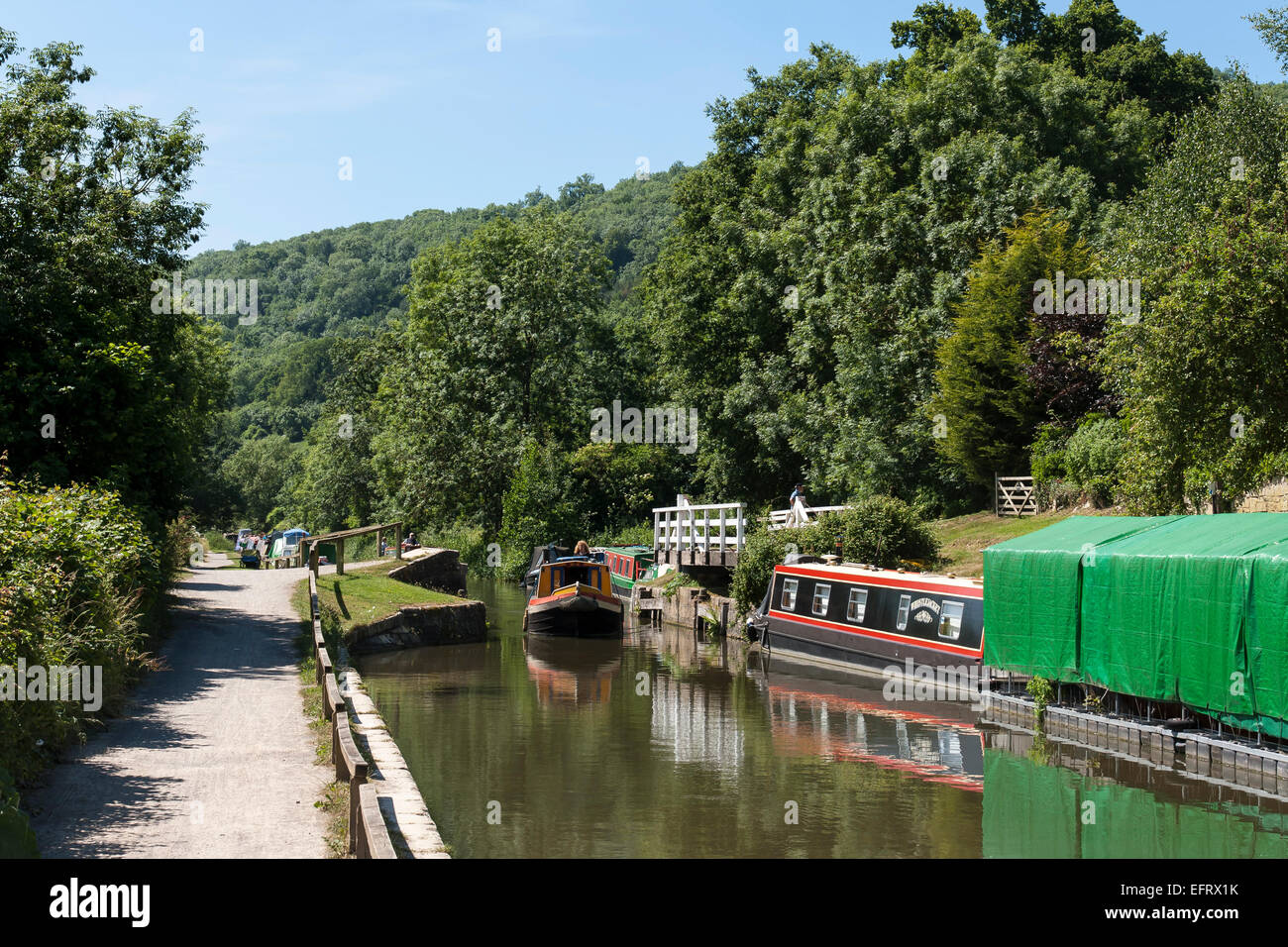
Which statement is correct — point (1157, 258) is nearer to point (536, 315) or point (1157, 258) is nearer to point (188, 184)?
point (188, 184)

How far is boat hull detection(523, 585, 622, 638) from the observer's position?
30.4 metres

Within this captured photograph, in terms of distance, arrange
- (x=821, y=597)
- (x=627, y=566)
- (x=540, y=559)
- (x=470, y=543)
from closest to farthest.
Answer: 1. (x=821, y=597)
2. (x=540, y=559)
3. (x=627, y=566)
4. (x=470, y=543)

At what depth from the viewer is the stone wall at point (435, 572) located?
104 feet

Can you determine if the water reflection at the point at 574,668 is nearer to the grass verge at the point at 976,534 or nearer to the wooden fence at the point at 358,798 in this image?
the grass verge at the point at 976,534

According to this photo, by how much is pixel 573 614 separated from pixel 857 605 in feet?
30.1

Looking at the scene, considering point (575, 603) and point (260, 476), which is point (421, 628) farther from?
point (260, 476)

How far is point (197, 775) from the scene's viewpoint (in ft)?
35.4

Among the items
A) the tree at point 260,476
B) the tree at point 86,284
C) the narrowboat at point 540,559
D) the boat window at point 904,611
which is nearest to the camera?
the tree at point 86,284

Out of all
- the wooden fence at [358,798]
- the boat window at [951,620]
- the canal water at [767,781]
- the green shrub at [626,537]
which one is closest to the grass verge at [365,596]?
the canal water at [767,781]

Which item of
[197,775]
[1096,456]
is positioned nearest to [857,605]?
[1096,456]

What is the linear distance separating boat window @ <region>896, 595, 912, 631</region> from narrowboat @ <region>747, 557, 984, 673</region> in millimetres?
19

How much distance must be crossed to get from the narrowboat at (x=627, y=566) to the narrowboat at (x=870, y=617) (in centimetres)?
1276

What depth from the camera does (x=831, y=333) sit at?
39.4 m

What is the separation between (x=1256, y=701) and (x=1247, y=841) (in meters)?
2.70
